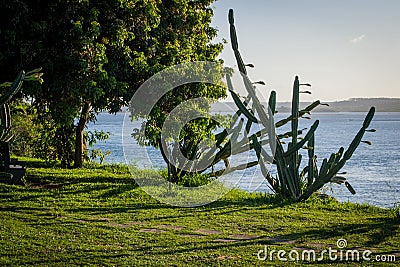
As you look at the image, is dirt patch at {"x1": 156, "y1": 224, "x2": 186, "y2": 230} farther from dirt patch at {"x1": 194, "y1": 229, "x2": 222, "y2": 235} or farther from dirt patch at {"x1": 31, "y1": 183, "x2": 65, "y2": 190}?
dirt patch at {"x1": 31, "y1": 183, "x2": 65, "y2": 190}

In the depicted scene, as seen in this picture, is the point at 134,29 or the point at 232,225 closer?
the point at 232,225

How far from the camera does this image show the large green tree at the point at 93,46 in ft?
32.0

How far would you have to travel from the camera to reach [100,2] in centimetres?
1067

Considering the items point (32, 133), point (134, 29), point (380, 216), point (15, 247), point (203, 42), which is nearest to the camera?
point (15, 247)

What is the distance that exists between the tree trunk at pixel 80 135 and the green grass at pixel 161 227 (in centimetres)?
262

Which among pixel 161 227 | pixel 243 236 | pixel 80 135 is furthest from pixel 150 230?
pixel 80 135

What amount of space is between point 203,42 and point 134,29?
2.27 meters

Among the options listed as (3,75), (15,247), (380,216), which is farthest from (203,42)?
(15,247)

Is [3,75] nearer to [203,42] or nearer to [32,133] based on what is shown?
[203,42]

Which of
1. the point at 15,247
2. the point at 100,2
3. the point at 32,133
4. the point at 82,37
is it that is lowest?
the point at 15,247
